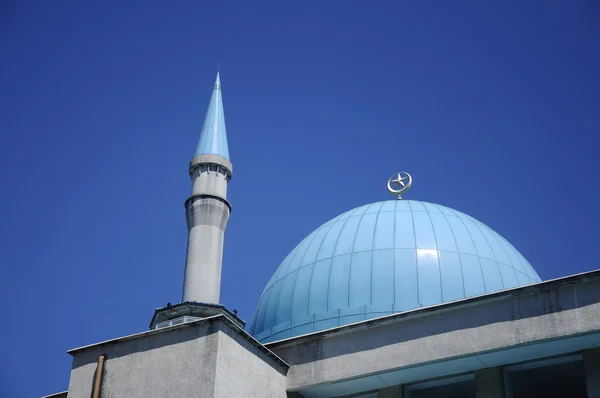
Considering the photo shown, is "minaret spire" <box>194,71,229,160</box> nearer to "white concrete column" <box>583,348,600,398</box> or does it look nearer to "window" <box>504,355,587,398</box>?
"window" <box>504,355,587,398</box>

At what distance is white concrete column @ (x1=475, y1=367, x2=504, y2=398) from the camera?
518 inches

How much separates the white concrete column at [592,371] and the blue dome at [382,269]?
518 cm

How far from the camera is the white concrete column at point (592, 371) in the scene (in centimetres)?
1248

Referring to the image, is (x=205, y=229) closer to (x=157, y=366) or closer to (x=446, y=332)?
(x=157, y=366)

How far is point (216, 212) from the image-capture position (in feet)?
80.0

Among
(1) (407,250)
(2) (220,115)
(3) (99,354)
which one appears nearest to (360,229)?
(1) (407,250)

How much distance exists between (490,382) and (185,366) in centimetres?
406

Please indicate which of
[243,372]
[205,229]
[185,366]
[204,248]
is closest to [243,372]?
[243,372]

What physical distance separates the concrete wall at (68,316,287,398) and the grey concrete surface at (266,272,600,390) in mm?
563

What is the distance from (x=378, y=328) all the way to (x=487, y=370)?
159 cm

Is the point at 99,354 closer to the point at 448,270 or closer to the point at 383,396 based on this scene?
the point at 383,396

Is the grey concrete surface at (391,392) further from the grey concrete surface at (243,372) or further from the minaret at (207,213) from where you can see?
the minaret at (207,213)

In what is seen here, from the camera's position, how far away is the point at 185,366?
1330cm

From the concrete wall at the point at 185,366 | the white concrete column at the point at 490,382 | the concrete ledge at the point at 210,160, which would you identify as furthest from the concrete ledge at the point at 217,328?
the concrete ledge at the point at 210,160
